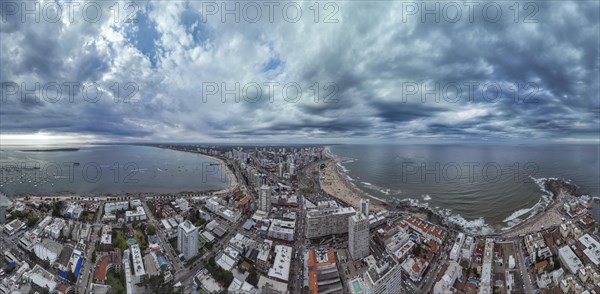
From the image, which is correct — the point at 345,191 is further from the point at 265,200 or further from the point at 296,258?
the point at 296,258

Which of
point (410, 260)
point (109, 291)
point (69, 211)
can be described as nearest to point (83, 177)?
point (69, 211)

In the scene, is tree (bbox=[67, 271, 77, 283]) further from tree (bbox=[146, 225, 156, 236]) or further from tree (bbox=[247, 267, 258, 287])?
tree (bbox=[247, 267, 258, 287])

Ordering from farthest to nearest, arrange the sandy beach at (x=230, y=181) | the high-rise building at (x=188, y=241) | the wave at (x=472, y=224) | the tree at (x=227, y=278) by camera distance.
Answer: the sandy beach at (x=230, y=181), the wave at (x=472, y=224), the high-rise building at (x=188, y=241), the tree at (x=227, y=278)

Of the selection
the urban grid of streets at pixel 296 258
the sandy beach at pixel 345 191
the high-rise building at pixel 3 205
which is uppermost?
the high-rise building at pixel 3 205

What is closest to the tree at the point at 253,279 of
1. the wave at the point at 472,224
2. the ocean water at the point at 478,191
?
the wave at the point at 472,224

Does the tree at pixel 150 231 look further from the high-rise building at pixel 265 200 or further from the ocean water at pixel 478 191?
the ocean water at pixel 478 191

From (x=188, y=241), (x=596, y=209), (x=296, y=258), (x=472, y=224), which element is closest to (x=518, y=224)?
A: (x=472, y=224)
